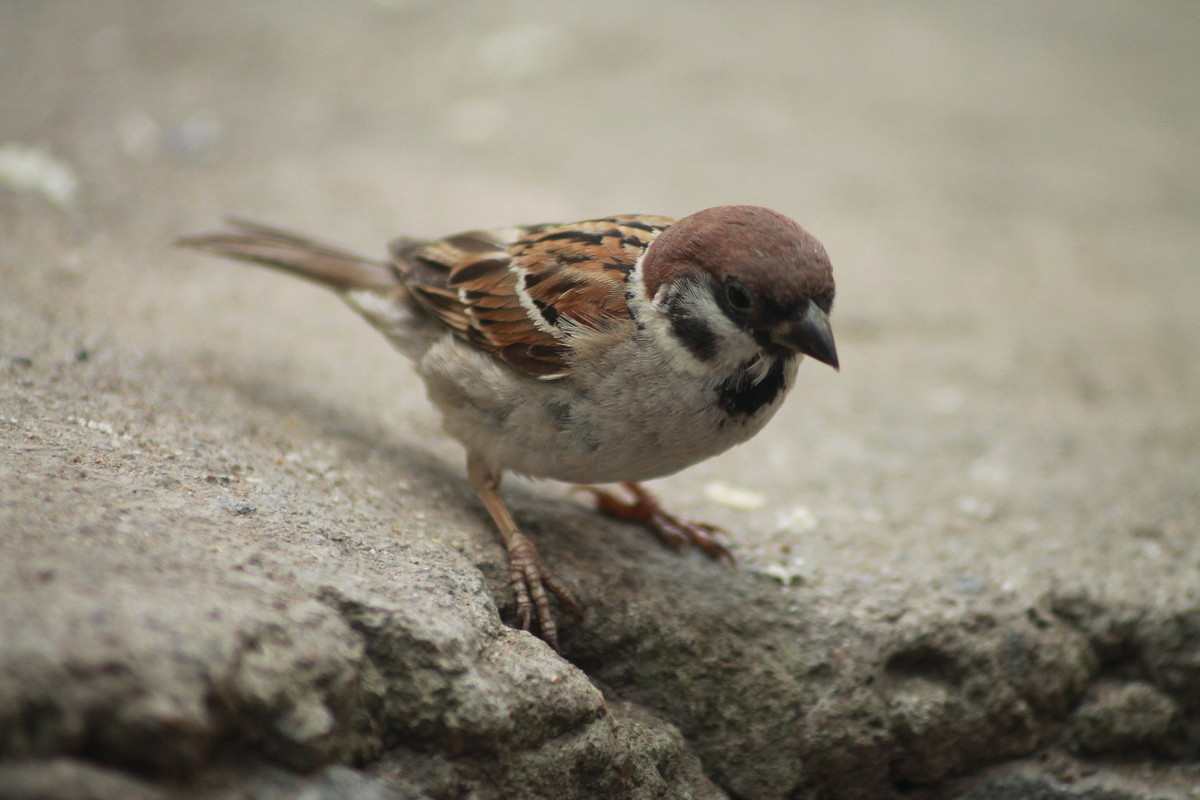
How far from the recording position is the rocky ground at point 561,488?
194 cm

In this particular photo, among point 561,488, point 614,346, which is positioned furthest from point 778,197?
point 614,346

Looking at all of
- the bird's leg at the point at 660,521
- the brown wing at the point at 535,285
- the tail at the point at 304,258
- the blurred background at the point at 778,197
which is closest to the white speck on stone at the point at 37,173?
the blurred background at the point at 778,197

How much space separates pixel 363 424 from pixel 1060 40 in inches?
325

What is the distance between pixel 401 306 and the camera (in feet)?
11.3

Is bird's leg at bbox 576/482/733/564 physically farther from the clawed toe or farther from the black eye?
the black eye

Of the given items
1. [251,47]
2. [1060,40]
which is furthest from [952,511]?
[1060,40]

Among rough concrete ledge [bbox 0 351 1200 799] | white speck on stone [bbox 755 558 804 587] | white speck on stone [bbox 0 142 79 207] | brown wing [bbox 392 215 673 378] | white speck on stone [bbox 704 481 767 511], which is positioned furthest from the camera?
white speck on stone [bbox 0 142 79 207]

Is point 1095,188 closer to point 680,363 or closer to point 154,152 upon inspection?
point 680,363

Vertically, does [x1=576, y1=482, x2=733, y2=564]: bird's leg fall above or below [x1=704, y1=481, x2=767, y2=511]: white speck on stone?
above

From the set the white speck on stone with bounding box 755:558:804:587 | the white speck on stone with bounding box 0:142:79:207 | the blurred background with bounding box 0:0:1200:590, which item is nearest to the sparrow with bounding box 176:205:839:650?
the white speck on stone with bounding box 755:558:804:587

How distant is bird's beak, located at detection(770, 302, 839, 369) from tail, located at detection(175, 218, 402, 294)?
1.69 metres

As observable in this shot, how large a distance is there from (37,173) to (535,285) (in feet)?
10.8

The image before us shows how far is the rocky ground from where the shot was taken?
194 centimetres

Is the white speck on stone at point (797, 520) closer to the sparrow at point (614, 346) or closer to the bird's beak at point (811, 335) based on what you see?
the sparrow at point (614, 346)
